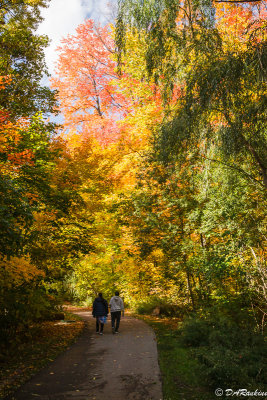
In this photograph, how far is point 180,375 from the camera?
5.93 metres

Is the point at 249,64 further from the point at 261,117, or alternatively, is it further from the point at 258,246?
the point at 258,246

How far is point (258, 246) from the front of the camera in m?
8.18

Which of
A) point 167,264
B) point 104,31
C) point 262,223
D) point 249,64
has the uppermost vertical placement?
point 104,31

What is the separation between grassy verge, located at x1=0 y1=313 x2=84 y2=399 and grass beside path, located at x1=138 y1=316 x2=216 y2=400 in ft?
9.29

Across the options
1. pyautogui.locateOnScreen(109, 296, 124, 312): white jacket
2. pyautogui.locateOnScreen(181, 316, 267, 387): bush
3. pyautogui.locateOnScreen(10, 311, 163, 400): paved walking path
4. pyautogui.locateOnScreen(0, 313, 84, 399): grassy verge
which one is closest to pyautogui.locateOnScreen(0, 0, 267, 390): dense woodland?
pyautogui.locateOnScreen(181, 316, 267, 387): bush

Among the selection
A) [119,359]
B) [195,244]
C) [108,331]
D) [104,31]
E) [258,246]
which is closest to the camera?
[119,359]

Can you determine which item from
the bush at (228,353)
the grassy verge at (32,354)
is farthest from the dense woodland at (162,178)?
the grassy verge at (32,354)

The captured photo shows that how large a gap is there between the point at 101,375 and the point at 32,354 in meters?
2.64

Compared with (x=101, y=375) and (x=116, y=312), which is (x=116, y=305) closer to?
(x=116, y=312)

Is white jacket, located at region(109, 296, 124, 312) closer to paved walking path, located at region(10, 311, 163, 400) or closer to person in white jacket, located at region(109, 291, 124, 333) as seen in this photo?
person in white jacket, located at region(109, 291, 124, 333)

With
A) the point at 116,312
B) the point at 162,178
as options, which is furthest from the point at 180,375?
the point at 162,178

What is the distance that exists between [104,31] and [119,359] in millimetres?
22152

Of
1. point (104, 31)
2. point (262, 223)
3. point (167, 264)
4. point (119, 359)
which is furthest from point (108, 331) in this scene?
point (104, 31)

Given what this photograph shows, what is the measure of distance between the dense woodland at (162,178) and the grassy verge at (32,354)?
2.02 feet
